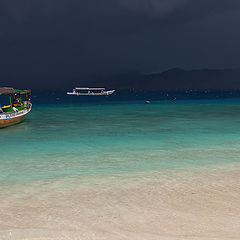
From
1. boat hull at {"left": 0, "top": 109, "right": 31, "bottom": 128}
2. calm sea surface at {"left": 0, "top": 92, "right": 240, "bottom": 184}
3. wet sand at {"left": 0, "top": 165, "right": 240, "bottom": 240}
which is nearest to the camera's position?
wet sand at {"left": 0, "top": 165, "right": 240, "bottom": 240}

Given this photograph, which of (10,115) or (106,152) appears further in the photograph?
(10,115)

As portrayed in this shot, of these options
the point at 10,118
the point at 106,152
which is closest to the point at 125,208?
the point at 106,152

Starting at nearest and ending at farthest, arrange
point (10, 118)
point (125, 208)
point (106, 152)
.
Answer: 1. point (125, 208)
2. point (106, 152)
3. point (10, 118)

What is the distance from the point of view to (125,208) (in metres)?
11.3

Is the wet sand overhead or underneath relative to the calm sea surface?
overhead

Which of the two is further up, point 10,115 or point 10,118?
point 10,115

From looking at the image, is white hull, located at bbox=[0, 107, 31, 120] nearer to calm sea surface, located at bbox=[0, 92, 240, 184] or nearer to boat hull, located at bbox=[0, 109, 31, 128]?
boat hull, located at bbox=[0, 109, 31, 128]

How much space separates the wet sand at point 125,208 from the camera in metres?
9.27

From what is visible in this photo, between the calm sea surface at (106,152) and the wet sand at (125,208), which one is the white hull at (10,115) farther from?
the wet sand at (125,208)

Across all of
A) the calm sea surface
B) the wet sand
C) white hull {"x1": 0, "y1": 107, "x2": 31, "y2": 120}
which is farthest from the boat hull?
the wet sand

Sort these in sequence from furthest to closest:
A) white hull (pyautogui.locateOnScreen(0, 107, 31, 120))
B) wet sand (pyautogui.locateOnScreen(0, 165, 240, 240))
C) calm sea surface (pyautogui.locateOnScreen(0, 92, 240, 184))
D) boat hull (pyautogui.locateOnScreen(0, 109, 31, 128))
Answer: white hull (pyautogui.locateOnScreen(0, 107, 31, 120)), boat hull (pyautogui.locateOnScreen(0, 109, 31, 128)), calm sea surface (pyautogui.locateOnScreen(0, 92, 240, 184)), wet sand (pyautogui.locateOnScreen(0, 165, 240, 240))

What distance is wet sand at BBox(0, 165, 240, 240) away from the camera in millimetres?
9273

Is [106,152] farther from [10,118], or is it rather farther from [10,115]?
[10,115]

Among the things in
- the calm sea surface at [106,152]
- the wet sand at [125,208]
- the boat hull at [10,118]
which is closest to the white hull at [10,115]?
the boat hull at [10,118]
